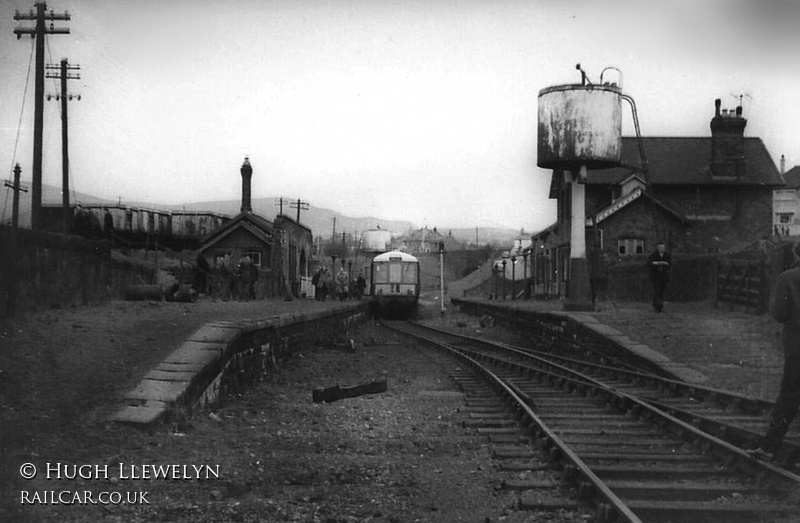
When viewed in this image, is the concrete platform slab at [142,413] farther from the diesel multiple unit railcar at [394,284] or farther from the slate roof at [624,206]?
the slate roof at [624,206]

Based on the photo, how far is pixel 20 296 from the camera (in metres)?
10.8

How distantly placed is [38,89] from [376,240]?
145 feet

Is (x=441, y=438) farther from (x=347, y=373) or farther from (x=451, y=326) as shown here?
(x=451, y=326)

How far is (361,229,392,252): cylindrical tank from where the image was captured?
218 feet

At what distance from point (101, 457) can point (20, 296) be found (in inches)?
226

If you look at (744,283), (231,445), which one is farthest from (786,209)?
(231,445)

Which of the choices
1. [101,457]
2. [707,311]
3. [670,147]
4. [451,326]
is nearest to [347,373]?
[101,457]

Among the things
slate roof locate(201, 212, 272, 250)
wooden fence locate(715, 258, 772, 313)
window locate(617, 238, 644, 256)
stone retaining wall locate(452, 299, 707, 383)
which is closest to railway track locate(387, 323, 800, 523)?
stone retaining wall locate(452, 299, 707, 383)

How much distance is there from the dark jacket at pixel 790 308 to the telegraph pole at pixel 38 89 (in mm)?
20596

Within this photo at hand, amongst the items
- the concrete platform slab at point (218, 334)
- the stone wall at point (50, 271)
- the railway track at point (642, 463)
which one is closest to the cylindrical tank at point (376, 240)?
the stone wall at point (50, 271)

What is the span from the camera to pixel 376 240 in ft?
219

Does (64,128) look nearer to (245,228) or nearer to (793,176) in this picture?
(245,228)

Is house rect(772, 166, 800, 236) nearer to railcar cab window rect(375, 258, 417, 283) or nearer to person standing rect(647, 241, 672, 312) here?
railcar cab window rect(375, 258, 417, 283)

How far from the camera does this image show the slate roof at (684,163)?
4403 cm
